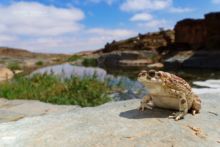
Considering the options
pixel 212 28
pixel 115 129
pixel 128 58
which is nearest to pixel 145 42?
pixel 128 58

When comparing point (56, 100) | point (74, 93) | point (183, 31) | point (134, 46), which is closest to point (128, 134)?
point (56, 100)

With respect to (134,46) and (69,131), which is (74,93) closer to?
(69,131)

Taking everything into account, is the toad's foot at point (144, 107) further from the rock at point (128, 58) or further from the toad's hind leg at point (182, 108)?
the rock at point (128, 58)

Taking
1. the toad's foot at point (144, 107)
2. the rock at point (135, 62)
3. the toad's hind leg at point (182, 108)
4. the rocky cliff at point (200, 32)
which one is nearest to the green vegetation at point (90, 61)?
the rock at point (135, 62)

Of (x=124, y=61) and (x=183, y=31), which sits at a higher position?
(x=183, y=31)

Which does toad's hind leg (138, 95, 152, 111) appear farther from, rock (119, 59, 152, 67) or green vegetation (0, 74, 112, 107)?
rock (119, 59, 152, 67)

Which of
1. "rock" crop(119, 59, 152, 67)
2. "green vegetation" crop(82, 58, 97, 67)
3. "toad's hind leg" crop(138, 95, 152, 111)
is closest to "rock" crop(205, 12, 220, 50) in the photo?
"rock" crop(119, 59, 152, 67)

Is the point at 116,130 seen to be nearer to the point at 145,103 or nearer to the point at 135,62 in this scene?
the point at 145,103
